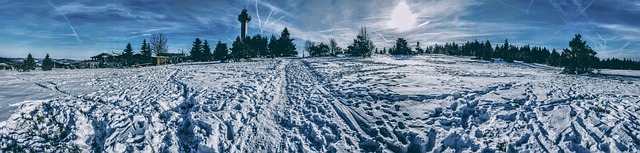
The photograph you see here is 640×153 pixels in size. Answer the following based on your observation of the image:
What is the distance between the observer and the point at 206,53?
59031 millimetres

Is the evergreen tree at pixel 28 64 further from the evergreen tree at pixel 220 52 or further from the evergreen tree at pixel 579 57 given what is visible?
the evergreen tree at pixel 579 57

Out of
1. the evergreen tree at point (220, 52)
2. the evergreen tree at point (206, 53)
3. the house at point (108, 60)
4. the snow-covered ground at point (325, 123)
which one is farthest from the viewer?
the evergreen tree at point (206, 53)

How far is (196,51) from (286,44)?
20736 millimetres

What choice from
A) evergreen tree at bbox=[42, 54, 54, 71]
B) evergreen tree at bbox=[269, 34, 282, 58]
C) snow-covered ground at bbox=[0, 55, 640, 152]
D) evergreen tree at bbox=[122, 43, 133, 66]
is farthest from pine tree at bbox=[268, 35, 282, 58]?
snow-covered ground at bbox=[0, 55, 640, 152]

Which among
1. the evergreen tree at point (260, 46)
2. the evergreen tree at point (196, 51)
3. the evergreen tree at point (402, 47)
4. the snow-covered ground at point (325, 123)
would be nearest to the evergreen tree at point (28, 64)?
the evergreen tree at point (196, 51)

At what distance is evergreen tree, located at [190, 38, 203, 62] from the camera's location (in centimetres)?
5941

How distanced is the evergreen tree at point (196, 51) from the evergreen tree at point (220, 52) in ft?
13.9

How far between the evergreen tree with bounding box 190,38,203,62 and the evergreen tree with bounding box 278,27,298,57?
60.6ft

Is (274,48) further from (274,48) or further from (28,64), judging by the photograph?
(28,64)

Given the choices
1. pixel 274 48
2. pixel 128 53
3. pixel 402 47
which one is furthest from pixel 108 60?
pixel 402 47

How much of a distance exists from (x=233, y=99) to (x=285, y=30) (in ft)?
201

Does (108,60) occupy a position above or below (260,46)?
below

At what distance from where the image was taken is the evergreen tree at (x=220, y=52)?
54469 mm

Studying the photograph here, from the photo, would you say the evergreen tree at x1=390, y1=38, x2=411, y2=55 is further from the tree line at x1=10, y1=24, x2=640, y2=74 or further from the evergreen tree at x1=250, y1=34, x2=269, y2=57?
the evergreen tree at x1=250, y1=34, x2=269, y2=57
